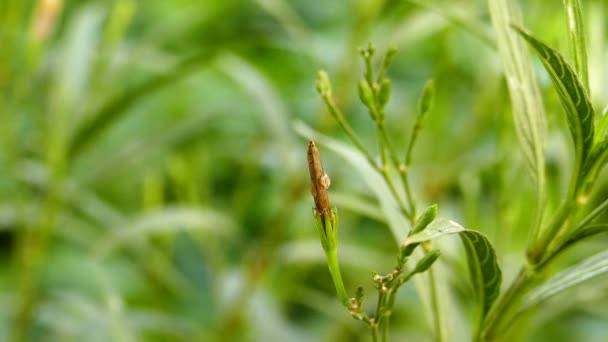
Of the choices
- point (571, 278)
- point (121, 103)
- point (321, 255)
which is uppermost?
point (121, 103)

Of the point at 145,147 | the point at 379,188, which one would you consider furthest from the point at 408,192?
the point at 145,147

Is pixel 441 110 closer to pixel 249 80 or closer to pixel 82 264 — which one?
pixel 249 80

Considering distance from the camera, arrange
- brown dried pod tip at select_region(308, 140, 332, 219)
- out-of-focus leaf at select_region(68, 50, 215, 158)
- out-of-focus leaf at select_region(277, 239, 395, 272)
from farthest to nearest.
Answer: out-of-focus leaf at select_region(277, 239, 395, 272) < out-of-focus leaf at select_region(68, 50, 215, 158) < brown dried pod tip at select_region(308, 140, 332, 219)

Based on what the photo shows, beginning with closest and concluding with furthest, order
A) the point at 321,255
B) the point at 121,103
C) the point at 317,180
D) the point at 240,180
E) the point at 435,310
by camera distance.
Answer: the point at 317,180
the point at 435,310
the point at 121,103
the point at 321,255
the point at 240,180

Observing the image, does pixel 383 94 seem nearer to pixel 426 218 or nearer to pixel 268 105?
pixel 426 218

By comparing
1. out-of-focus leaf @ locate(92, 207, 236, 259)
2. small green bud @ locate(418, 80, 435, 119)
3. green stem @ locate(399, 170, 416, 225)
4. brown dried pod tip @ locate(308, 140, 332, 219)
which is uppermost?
out-of-focus leaf @ locate(92, 207, 236, 259)

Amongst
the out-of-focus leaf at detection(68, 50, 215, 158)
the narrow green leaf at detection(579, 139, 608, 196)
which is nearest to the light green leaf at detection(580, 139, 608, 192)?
the narrow green leaf at detection(579, 139, 608, 196)

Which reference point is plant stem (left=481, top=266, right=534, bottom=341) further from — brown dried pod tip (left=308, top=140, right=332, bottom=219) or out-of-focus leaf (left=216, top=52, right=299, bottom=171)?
out-of-focus leaf (left=216, top=52, right=299, bottom=171)
